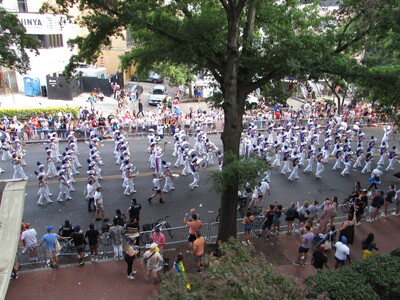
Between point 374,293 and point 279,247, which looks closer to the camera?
point 374,293

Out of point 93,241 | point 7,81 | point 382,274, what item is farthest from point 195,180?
point 7,81

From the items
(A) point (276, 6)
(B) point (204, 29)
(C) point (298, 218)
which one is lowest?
(C) point (298, 218)

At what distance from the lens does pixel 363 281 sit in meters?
7.16

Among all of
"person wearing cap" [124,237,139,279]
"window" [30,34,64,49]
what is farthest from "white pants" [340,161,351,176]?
"window" [30,34,64,49]

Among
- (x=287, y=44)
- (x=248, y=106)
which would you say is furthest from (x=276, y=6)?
(x=248, y=106)

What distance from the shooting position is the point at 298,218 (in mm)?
11695

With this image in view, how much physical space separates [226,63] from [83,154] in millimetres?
12044

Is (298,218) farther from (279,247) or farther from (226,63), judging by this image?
(226,63)

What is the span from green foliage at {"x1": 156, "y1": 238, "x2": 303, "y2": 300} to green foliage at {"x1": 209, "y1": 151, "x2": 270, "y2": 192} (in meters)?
2.95

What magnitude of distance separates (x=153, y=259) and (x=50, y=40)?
28756 mm

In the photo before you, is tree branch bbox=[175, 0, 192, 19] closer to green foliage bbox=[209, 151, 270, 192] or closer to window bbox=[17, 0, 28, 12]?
green foliage bbox=[209, 151, 270, 192]

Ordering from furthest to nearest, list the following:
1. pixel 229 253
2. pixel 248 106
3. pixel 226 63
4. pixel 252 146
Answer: pixel 252 146 → pixel 248 106 → pixel 226 63 → pixel 229 253

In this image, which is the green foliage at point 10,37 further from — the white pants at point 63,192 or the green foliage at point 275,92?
the green foliage at point 275,92

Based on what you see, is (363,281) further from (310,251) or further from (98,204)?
(98,204)
